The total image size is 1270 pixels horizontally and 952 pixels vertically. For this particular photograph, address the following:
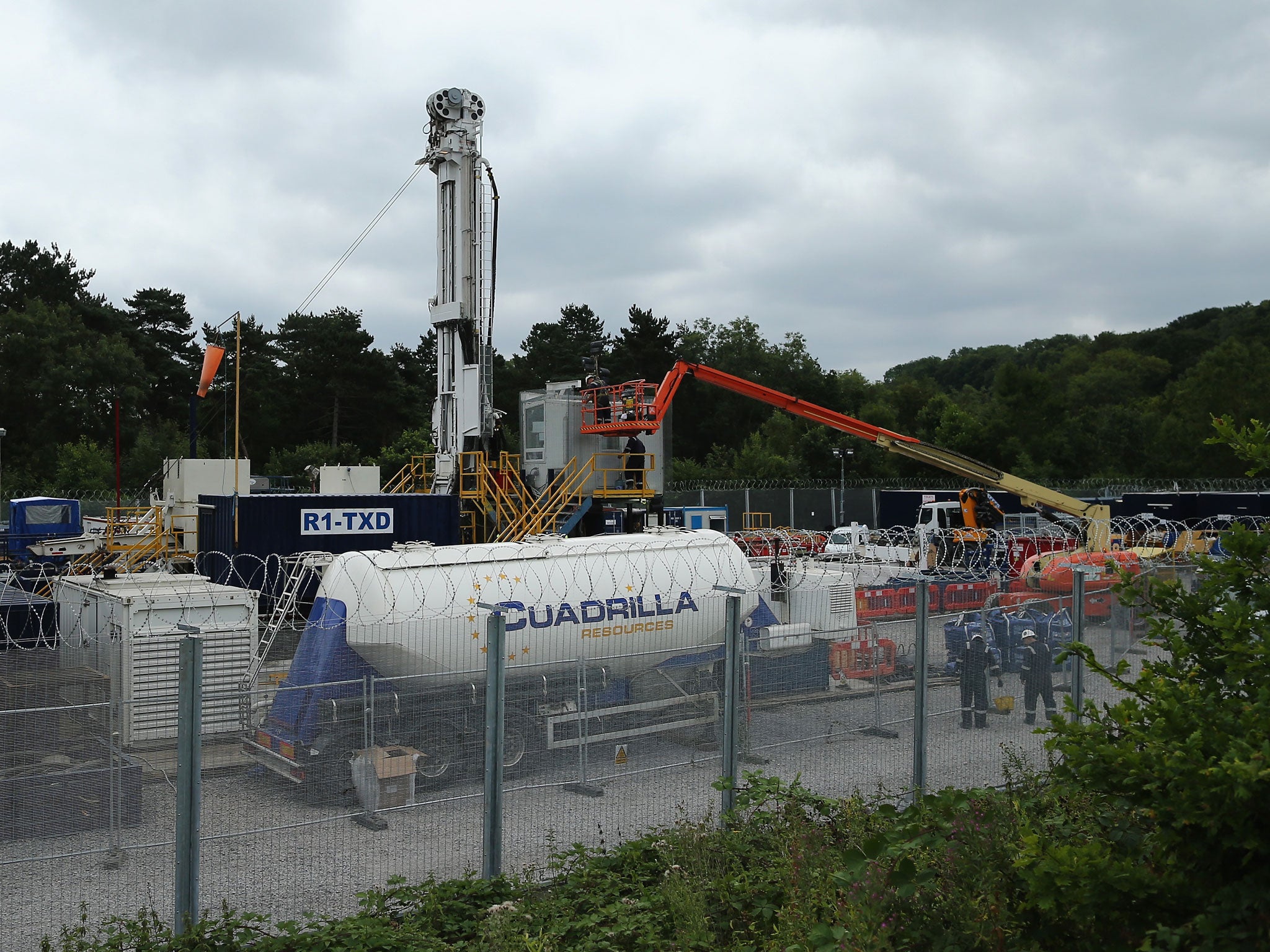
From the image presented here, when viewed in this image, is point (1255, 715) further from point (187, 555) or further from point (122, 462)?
point (122, 462)

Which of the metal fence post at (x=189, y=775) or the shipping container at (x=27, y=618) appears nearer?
the metal fence post at (x=189, y=775)

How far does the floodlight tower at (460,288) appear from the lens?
28312 mm

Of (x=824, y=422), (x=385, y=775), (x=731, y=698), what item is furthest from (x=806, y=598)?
(x=824, y=422)

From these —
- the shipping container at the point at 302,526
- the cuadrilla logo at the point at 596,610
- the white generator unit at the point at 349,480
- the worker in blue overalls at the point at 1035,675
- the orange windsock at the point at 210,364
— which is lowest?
the worker in blue overalls at the point at 1035,675

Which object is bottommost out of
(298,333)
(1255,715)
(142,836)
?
(142,836)

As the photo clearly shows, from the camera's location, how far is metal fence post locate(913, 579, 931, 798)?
9.31 metres

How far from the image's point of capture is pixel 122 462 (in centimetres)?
5266

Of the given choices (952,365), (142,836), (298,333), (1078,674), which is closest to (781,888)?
(142,836)

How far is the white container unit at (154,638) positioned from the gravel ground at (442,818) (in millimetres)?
921

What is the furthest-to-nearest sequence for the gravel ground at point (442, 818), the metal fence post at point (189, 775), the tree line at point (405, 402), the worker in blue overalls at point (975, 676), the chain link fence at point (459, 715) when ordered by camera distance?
1. the tree line at point (405, 402)
2. the worker in blue overalls at point (975, 676)
3. the chain link fence at point (459, 715)
4. the gravel ground at point (442, 818)
5. the metal fence post at point (189, 775)

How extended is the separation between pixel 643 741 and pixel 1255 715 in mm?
5764

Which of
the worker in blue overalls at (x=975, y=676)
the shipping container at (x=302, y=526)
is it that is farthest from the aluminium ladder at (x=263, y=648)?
the shipping container at (x=302, y=526)

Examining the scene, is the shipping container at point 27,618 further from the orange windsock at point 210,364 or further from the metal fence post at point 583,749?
the metal fence post at point 583,749

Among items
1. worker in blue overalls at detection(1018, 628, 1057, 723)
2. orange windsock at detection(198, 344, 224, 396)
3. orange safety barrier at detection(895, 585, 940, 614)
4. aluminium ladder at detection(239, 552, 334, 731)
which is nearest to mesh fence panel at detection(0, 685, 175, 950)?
aluminium ladder at detection(239, 552, 334, 731)
